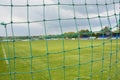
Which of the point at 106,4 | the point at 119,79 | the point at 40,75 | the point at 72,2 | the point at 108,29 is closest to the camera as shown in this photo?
the point at 72,2

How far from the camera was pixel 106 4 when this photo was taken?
446 centimetres

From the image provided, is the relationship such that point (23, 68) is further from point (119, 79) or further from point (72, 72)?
point (119, 79)

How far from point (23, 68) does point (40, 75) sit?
204cm

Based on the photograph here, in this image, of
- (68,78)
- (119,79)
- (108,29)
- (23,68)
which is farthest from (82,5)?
(23,68)

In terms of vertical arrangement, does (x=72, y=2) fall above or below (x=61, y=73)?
above

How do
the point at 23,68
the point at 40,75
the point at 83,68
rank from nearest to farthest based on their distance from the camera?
the point at 40,75 < the point at 83,68 < the point at 23,68

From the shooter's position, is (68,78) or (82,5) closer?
(82,5)

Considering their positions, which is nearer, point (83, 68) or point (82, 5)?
point (82, 5)

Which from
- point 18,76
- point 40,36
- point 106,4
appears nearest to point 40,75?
point 18,76

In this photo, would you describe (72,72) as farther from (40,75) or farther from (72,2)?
(72,2)

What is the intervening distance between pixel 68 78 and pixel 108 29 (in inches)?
115

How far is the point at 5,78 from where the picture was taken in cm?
744

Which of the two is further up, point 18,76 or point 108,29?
point 108,29

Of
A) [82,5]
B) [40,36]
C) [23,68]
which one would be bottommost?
[23,68]
